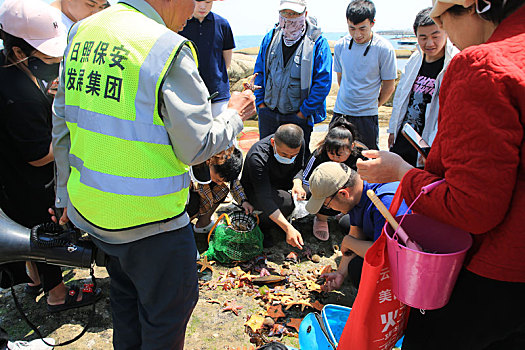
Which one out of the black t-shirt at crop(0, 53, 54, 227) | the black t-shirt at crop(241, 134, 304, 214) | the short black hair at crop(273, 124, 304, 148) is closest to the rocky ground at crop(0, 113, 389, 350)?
the black t-shirt at crop(241, 134, 304, 214)

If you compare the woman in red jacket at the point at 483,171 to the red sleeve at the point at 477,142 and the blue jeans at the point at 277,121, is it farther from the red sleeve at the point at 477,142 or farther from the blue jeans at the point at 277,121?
the blue jeans at the point at 277,121

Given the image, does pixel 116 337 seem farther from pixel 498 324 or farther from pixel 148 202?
pixel 498 324

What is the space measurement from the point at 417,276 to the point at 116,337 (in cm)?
147

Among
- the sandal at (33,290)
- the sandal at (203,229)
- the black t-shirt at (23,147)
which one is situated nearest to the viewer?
the black t-shirt at (23,147)

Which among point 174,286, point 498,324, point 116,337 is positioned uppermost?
point 498,324

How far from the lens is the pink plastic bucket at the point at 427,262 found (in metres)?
1.20

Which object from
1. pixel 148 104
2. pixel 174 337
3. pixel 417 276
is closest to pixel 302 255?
pixel 174 337

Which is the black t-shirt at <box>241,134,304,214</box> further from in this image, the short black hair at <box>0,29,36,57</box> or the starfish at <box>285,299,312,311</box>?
the short black hair at <box>0,29,36,57</box>

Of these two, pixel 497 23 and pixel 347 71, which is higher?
pixel 497 23

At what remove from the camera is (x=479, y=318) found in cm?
121

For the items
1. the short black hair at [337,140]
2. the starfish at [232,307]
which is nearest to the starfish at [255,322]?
the starfish at [232,307]

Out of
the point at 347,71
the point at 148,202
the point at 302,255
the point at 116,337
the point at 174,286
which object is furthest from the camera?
the point at 347,71

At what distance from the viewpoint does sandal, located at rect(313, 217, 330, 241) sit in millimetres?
3609

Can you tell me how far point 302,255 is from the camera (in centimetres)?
339
